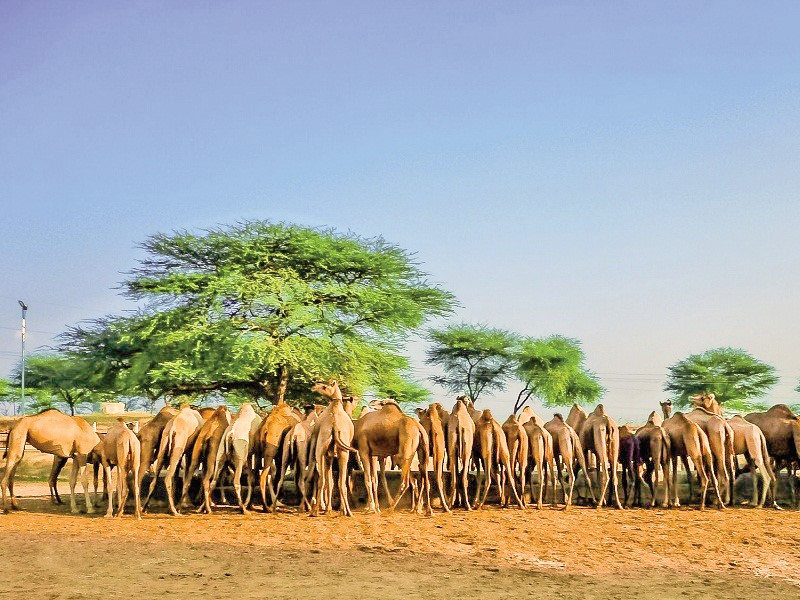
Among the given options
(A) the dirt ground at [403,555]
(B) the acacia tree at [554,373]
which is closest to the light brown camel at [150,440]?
(A) the dirt ground at [403,555]

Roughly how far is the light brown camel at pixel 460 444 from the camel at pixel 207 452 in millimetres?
4723

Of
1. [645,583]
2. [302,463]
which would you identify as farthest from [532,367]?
[645,583]

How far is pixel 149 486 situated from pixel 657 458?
11114mm

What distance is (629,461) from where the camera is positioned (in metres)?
19.3

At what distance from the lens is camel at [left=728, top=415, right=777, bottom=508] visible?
18703mm

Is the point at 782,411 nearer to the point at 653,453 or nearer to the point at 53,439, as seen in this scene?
the point at 653,453

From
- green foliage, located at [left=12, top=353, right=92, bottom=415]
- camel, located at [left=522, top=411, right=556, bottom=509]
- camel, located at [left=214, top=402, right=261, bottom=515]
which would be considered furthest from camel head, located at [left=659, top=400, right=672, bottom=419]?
green foliage, located at [left=12, top=353, right=92, bottom=415]

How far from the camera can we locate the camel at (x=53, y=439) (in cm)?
1741

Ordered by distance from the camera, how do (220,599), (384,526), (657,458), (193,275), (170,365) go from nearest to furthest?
1. (220,599)
2. (384,526)
3. (657,458)
4. (170,365)
5. (193,275)

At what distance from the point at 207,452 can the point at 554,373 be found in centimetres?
3685

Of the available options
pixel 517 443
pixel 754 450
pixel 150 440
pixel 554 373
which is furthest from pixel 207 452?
pixel 554 373

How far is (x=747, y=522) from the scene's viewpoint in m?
15.7

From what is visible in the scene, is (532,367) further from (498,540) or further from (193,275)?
(498,540)

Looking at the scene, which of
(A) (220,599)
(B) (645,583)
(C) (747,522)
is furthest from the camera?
(C) (747,522)
